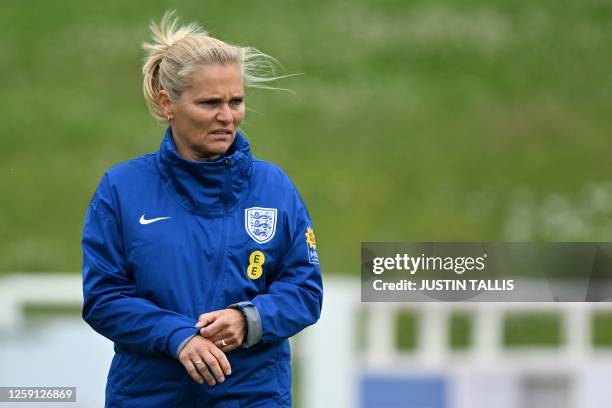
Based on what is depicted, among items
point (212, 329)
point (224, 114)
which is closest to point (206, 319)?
point (212, 329)

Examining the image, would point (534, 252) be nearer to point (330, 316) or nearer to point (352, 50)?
point (330, 316)

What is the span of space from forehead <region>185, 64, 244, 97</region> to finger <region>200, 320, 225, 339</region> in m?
0.43

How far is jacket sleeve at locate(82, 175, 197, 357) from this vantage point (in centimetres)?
229

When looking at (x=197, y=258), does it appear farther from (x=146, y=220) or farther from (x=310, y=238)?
(x=310, y=238)

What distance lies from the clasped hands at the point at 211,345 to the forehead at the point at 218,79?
411 mm

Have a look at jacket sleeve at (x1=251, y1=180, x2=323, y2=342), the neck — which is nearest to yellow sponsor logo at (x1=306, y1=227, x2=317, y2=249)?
jacket sleeve at (x1=251, y1=180, x2=323, y2=342)

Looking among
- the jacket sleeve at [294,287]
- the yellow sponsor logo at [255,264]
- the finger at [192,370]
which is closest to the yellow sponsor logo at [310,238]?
the jacket sleeve at [294,287]

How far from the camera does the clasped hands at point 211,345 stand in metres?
2.24

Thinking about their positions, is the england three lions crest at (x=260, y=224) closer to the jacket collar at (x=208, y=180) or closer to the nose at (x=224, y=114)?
the jacket collar at (x=208, y=180)

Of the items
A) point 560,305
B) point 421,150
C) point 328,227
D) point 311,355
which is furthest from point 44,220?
point 560,305

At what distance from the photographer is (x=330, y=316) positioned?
4.38 meters

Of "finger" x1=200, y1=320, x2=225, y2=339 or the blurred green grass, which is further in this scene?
the blurred green grass

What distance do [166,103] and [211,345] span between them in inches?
19.3

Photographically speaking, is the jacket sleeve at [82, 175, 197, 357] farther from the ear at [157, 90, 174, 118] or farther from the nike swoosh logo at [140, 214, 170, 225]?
the ear at [157, 90, 174, 118]
